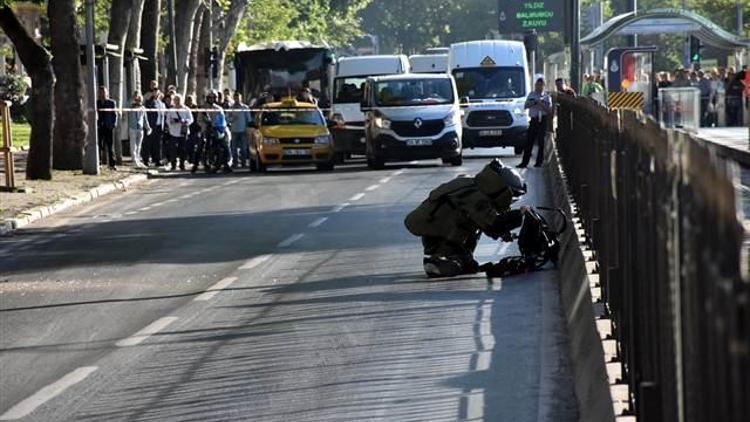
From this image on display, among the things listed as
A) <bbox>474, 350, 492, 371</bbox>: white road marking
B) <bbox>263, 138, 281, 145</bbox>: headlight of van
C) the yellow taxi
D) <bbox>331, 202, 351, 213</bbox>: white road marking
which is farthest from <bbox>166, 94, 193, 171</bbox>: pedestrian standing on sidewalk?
<bbox>474, 350, 492, 371</bbox>: white road marking

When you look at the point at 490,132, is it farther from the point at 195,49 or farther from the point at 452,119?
the point at 195,49

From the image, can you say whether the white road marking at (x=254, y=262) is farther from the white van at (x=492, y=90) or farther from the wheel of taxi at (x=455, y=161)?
the white van at (x=492, y=90)

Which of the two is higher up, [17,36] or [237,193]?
[17,36]

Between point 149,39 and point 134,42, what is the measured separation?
450cm

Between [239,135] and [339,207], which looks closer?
[339,207]

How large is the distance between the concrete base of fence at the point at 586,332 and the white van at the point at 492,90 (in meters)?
26.0

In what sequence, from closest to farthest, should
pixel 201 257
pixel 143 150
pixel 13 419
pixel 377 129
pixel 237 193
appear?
pixel 13 419, pixel 201 257, pixel 237 193, pixel 377 129, pixel 143 150

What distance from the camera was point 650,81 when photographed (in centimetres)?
5191

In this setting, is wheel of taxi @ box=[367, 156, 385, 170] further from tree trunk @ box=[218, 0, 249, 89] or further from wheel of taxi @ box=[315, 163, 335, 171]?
tree trunk @ box=[218, 0, 249, 89]

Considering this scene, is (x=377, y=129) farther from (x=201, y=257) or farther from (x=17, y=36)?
(x=201, y=257)

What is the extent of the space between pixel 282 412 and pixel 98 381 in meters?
1.61

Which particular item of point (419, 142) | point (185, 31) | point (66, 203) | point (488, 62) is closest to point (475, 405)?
point (66, 203)

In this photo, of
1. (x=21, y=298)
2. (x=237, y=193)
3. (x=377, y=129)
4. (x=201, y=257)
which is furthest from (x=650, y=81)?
(x=21, y=298)

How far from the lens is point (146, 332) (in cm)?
1248
